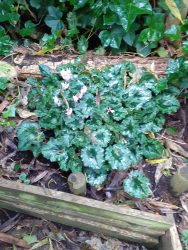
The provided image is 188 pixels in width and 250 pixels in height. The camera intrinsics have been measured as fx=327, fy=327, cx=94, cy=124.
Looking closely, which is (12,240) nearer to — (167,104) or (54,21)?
(167,104)

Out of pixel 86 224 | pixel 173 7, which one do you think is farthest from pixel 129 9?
pixel 86 224

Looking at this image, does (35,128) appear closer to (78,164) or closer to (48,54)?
(78,164)

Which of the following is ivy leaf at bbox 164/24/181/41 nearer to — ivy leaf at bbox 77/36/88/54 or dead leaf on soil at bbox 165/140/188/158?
ivy leaf at bbox 77/36/88/54

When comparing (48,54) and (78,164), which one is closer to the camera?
(78,164)

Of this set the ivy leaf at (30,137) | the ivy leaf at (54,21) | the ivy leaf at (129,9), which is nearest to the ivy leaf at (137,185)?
the ivy leaf at (30,137)

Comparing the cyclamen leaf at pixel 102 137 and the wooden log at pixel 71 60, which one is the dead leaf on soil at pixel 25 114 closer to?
the wooden log at pixel 71 60

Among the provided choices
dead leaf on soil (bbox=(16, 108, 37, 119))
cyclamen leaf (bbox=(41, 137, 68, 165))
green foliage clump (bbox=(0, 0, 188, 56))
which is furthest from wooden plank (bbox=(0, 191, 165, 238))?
green foliage clump (bbox=(0, 0, 188, 56))

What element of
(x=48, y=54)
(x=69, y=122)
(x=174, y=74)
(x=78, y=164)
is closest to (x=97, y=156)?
(x=78, y=164)
